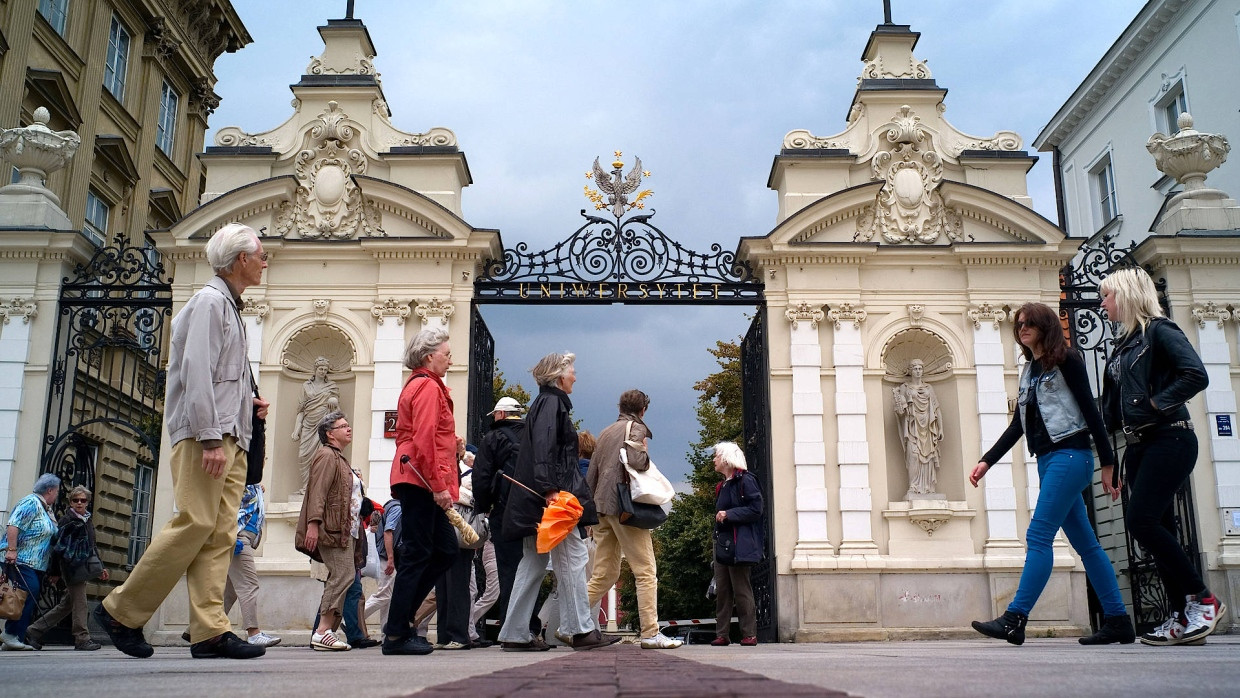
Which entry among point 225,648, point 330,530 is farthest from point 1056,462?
point 330,530

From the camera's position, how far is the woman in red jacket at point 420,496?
678 centimetres

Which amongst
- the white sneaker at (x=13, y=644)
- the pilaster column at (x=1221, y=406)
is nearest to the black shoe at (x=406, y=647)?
the white sneaker at (x=13, y=644)

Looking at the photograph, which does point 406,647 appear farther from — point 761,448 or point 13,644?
point 761,448

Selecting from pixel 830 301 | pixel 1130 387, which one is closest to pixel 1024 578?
pixel 1130 387

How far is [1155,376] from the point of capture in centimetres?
691

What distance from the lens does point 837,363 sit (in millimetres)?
13789

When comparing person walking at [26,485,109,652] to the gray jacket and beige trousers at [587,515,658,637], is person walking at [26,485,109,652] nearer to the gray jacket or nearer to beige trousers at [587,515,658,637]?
beige trousers at [587,515,658,637]

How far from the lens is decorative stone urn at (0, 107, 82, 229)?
13859 millimetres

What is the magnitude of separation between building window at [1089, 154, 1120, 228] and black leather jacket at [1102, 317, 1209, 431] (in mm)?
20590

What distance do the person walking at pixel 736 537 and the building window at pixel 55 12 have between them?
17.1 metres

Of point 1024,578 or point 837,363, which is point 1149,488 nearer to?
point 1024,578

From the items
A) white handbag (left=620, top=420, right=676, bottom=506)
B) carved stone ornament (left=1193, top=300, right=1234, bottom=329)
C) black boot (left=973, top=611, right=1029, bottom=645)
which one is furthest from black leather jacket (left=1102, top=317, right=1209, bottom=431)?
carved stone ornament (left=1193, top=300, right=1234, bottom=329)

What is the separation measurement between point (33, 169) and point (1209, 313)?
50.2ft

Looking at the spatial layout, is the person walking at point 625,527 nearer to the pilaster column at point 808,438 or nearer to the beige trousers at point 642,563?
the beige trousers at point 642,563
